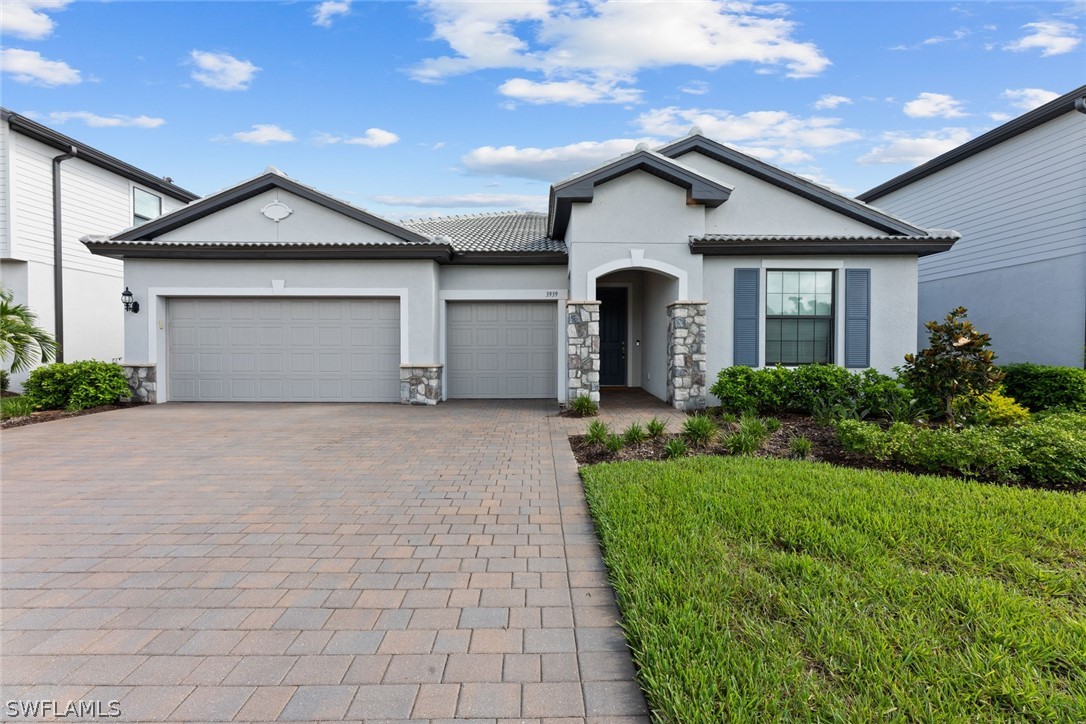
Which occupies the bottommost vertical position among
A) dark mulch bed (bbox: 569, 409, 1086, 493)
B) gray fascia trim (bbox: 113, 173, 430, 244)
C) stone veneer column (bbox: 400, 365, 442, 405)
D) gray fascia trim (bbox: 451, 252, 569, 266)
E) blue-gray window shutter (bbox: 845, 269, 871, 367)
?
dark mulch bed (bbox: 569, 409, 1086, 493)

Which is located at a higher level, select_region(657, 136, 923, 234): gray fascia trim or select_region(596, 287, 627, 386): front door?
select_region(657, 136, 923, 234): gray fascia trim

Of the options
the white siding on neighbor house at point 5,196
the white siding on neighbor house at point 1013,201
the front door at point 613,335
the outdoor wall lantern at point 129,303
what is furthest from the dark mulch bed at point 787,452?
the white siding on neighbor house at point 5,196

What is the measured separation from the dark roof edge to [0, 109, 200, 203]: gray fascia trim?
22.8 meters

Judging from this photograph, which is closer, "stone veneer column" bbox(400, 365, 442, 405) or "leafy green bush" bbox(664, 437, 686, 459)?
"leafy green bush" bbox(664, 437, 686, 459)

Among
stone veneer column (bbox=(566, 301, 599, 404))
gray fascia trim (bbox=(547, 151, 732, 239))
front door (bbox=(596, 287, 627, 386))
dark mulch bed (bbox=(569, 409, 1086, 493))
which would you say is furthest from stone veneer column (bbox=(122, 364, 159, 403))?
front door (bbox=(596, 287, 627, 386))

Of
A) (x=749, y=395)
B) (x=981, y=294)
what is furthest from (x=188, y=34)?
(x=981, y=294)

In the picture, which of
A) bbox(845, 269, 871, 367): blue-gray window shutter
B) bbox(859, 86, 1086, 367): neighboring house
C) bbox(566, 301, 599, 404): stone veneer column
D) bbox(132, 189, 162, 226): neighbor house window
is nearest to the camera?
bbox(566, 301, 599, 404): stone veneer column

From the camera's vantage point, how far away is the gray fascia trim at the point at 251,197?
41.3 feet

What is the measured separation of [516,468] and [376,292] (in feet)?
24.2

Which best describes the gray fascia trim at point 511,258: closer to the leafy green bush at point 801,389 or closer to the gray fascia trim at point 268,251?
the gray fascia trim at point 268,251

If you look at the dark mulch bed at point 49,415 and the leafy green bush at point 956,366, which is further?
the dark mulch bed at point 49,415

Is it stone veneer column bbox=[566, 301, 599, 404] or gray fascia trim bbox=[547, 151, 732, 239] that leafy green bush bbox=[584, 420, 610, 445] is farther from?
gray fascia trim bbox=[547, 151, 732, 239]

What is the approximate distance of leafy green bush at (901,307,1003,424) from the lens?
25.3 ft

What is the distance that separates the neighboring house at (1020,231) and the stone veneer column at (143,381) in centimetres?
1936
